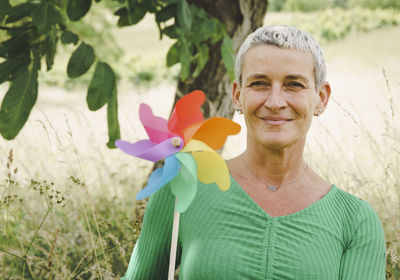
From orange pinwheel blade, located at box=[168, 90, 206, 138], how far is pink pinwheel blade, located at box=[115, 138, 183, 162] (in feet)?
0.16

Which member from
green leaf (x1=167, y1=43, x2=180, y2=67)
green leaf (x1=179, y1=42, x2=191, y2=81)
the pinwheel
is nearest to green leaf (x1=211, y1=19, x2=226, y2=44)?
green leaf (x1=167, y1=43, x2=180, y2=67)

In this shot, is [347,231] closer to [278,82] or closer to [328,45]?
[278,82]

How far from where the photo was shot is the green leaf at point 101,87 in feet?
4.75

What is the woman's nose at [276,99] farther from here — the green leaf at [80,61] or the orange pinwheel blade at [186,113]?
the green leaf at [80,61]

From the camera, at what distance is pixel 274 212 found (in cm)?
122

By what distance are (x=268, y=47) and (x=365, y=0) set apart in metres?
31.2

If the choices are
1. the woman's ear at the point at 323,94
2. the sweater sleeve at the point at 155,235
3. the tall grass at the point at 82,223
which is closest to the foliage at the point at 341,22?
the tall grass at the point at 82,223

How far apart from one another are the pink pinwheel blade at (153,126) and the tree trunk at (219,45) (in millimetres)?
1514

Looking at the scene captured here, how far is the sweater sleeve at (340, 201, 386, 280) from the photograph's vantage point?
3.83ft

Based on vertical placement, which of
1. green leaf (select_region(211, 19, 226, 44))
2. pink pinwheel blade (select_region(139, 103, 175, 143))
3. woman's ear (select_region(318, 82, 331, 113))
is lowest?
pink pinwheel blade (select_region(139, 103, 175, 143))

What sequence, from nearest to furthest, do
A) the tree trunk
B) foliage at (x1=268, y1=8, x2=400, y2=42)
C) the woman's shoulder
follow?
the woman's shoulder
the tree trunk
foliage at (x1=268, y1=8, x2=400, y2=42)

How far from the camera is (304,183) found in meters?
1.30

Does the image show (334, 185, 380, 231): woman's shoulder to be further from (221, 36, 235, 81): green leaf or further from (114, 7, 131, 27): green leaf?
(114, 7, 131, 27): green leaf

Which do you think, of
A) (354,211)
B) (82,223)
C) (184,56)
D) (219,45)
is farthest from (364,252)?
(82,223)
